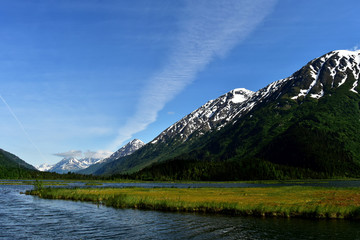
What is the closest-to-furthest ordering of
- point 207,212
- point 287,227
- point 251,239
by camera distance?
1. point 251,239
2. point 287,227
3. point 207,212

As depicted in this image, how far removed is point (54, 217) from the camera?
54156mm

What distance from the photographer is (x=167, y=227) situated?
43688mm

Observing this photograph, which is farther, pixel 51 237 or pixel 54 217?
pixel 54 217

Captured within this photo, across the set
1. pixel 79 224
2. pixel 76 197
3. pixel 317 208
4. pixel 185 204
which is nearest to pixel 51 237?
pixel 79 224

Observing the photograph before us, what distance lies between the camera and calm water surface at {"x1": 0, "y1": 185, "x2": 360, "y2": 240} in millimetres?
38216

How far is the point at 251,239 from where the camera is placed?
3628 cm

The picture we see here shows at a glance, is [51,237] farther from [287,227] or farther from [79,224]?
[287,227]

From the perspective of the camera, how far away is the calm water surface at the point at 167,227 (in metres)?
38.2

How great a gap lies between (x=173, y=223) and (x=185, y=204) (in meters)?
14.8

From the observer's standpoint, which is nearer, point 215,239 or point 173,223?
point 215,239

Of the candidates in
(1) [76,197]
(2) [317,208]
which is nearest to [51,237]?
(2) [317,208]

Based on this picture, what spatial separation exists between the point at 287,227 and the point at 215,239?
41.6 feet

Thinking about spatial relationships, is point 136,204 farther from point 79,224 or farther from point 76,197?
point 76,197

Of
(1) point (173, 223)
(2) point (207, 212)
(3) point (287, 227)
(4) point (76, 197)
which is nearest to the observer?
(3) point (287, 227)
